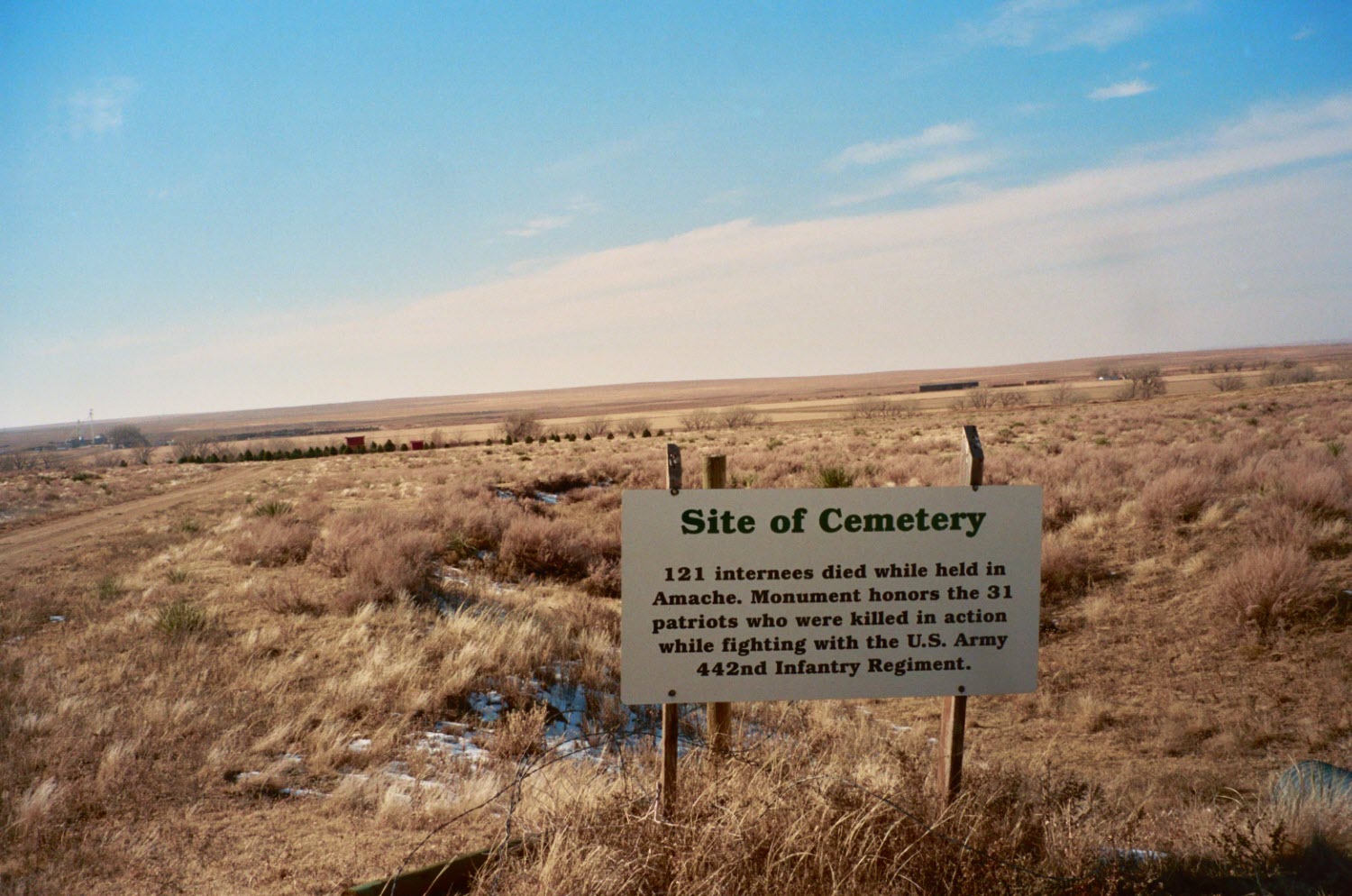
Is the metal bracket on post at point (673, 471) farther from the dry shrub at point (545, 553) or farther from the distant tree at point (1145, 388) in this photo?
the distant tree at point (1145, 388)

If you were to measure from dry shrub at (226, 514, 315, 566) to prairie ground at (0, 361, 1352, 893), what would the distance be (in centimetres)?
8

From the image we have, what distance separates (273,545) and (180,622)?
472 centimetres

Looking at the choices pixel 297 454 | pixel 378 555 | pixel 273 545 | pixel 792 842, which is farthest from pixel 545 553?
pixel 297 454

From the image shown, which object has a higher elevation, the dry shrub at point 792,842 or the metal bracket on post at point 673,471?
the metal bracket on post at point 673,471

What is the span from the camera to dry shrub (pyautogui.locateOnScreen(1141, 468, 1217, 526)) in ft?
42.4

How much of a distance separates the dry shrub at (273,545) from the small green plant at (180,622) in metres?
3.79

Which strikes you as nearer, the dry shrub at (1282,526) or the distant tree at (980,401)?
the dry shrub at (1282,526)

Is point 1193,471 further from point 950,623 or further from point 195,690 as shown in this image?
point 195,690

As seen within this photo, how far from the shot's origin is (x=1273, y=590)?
30.5 ft

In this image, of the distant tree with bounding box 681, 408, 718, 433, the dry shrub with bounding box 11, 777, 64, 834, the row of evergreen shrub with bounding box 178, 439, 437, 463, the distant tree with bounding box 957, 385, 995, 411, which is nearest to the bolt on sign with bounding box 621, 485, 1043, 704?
the dry shrub with bounding box 11, 777, 64, 834

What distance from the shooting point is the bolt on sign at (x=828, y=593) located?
13.5 feet

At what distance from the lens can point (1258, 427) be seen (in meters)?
29.6

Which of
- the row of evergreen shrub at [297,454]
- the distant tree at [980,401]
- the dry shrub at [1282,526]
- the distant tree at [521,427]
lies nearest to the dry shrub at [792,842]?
the dry shrub at [1282,526]

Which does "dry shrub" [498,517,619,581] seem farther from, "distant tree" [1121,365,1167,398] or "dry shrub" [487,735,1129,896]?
"distant tree" [1121,365,1167,398]
